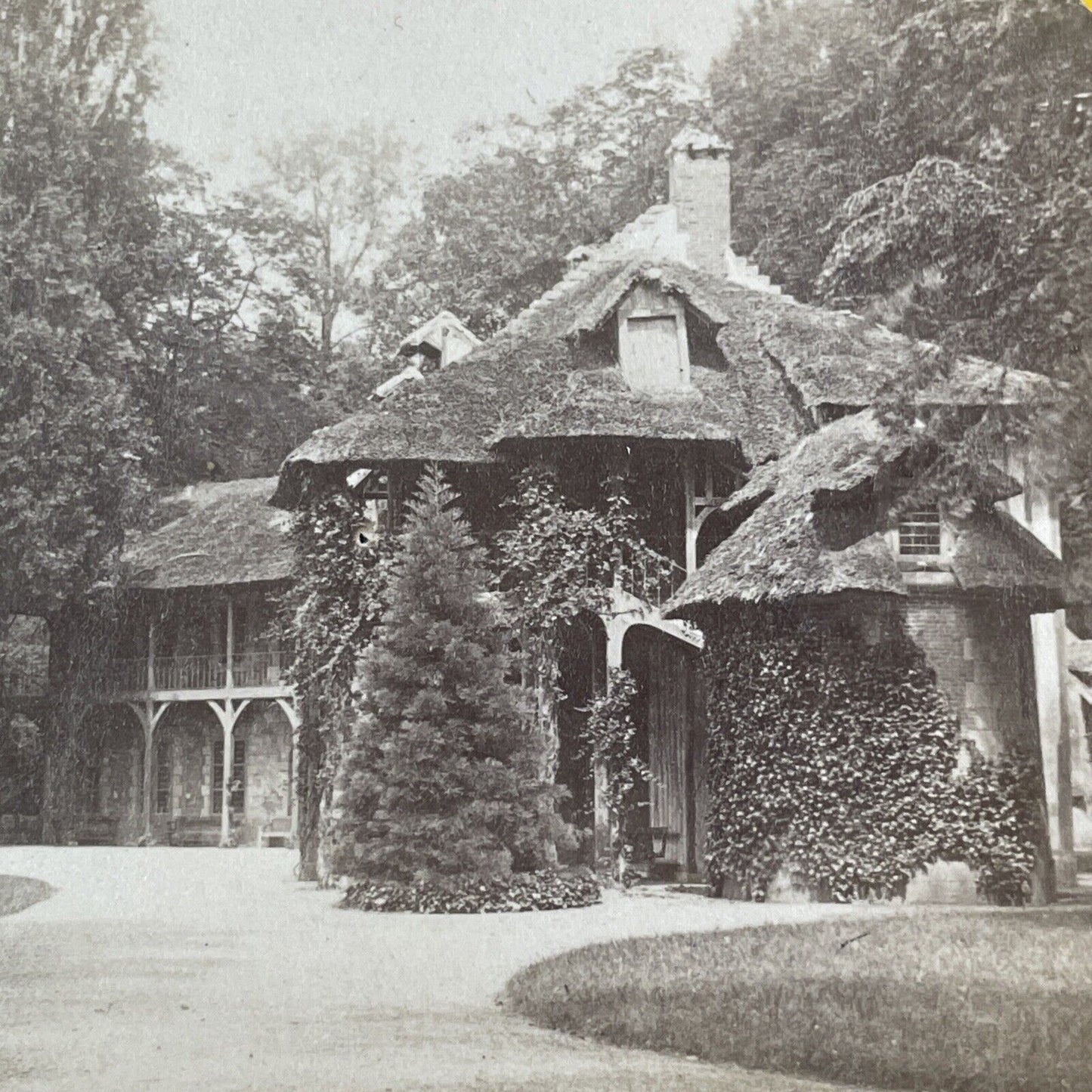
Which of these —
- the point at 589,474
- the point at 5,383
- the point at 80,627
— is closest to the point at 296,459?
the point at 589,474

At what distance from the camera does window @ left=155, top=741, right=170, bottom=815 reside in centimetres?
3669

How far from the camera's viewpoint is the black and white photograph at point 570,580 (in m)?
10.6

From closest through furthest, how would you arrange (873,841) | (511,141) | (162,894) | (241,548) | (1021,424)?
(1021,424)
(873,841)
(162,894)
(511,141)
(241,548)

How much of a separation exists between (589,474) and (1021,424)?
1022 cm

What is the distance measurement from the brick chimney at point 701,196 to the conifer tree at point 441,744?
35.9 ft

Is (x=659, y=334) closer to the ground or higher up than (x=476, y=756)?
higher up

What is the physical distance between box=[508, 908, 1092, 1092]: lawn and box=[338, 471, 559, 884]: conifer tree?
468cm

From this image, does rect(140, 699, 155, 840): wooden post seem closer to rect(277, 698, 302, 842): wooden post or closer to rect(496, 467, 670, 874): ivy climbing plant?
rect(277, 698, 302, 842): wooden post

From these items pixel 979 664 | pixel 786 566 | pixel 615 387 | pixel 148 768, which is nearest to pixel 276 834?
pixel 148 768

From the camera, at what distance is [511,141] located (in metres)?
32.8

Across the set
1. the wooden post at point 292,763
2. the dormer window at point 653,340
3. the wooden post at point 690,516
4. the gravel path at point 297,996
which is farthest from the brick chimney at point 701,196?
the wooden post at point 292,763

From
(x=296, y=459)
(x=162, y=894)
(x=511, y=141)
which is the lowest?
(x=162, y=894)

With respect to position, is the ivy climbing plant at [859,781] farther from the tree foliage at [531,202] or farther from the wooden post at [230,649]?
the wooden post at [230,649]

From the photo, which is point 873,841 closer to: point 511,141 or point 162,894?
point 162,894
